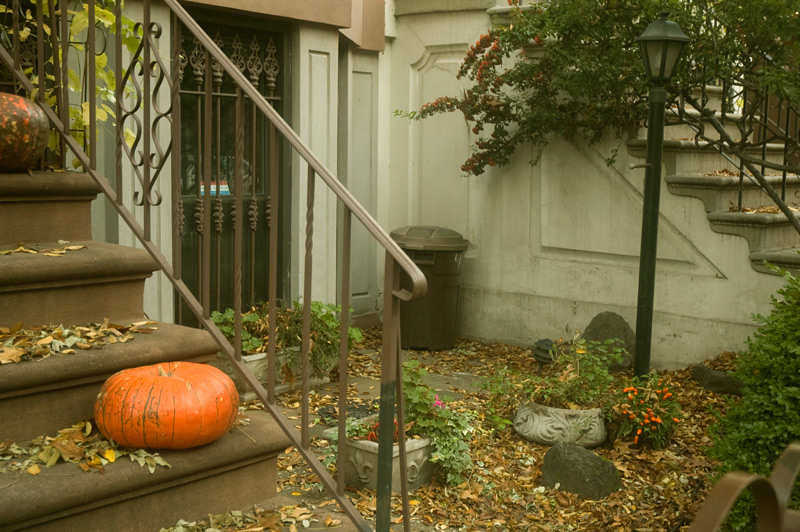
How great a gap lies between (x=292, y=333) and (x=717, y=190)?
3228mm

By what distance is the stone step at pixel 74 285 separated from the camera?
303 centimetres

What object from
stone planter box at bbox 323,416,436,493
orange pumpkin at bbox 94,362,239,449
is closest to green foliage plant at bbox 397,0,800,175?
stone planter box at bbox 323,416,436,493

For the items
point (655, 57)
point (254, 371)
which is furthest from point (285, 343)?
point (655, 57)

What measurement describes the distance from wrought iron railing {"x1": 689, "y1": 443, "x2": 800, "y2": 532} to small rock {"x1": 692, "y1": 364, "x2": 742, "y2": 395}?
438 centimetres

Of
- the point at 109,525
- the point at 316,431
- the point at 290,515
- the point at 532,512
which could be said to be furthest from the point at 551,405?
the point at 109,525

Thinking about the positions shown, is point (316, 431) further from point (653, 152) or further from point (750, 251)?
point (750, 251)

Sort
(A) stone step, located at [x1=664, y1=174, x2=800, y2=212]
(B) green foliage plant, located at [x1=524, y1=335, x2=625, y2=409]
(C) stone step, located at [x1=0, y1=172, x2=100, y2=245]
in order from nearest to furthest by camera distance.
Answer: (C) stone step, located at [x1=0, y1=172, x2=100, y2=245] < (B) green foliage plant, located at [x1=524, y1=335, x2=625, y2=409] < (A) stone step, located at [x1=664, y1=174, x2=800, y2=212]

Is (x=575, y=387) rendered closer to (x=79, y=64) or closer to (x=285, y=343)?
(x=285, y=343)

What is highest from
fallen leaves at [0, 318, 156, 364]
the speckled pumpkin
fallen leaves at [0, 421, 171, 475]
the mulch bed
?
the speckled pumpkin

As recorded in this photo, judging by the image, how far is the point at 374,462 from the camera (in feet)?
13.7

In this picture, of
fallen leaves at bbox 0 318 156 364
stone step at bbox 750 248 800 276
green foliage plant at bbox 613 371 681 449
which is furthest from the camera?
stone step at bbox 750 248 800 276

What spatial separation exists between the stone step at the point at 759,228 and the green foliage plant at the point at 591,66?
907 mm

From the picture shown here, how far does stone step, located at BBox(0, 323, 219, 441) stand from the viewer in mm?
2723

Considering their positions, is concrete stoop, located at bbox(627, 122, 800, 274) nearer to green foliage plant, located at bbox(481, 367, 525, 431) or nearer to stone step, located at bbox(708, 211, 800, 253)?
stone step, located at bbox(708, 211, 800, 253)
